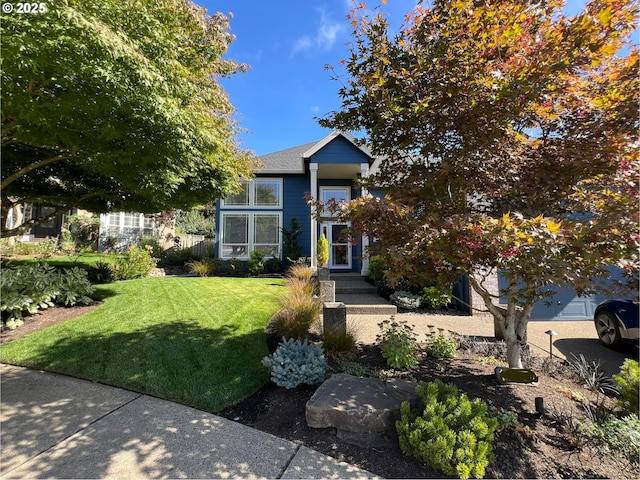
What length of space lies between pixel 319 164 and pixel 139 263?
299 inches

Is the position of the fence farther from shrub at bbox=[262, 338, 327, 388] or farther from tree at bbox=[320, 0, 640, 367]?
tree at bbox=[320, 0, 640, 367]

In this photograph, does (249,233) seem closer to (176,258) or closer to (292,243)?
(292,243)

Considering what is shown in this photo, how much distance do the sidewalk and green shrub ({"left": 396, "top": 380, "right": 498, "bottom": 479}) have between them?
479mm

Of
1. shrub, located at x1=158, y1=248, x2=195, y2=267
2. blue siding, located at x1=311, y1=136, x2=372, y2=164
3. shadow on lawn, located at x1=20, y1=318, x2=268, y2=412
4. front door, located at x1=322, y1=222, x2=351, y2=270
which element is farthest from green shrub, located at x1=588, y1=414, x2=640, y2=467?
shrub, located at x1=158, y1=248, x2=195, y2=267

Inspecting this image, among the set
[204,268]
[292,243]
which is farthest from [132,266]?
[292,243]

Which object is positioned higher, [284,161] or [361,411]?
[284,161]

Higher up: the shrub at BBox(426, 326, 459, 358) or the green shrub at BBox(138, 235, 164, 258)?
the green shrub at BBox(138, 235, 164, 258)

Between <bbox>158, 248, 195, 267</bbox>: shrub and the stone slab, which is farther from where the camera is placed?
<bbox>158, 248, 195, 267</bbox>: shrub

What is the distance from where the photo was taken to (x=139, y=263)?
10070mm

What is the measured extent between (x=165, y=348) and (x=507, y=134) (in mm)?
5257

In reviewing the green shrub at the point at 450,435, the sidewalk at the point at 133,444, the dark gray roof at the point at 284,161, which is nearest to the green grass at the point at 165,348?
the sidewalk at the point at 133,444

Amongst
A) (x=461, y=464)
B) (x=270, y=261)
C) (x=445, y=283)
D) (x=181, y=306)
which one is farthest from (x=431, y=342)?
(x=270, y=261)

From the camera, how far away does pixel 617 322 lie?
5348 millimetres

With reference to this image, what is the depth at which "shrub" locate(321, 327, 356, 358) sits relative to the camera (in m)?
4.23
